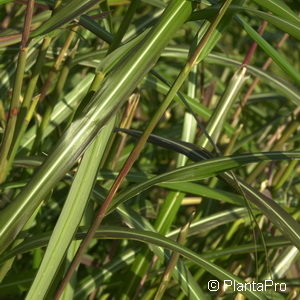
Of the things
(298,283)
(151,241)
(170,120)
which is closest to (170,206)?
(298,283)

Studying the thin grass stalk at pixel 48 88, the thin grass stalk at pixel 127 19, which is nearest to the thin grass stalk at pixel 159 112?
the thin grass stalk at pixel 127 19

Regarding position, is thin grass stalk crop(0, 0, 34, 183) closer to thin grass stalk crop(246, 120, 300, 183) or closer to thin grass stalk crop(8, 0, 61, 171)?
thin grass stalk crop(8, 0, 61, 171)

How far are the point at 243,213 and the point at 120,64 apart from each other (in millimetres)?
573

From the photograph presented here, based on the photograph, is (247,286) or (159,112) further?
(247,286)

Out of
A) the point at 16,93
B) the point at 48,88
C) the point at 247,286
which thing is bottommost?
the point at 247,286

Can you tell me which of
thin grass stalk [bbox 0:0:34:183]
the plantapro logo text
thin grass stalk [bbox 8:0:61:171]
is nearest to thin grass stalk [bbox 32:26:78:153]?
thin grass stalk [bbox 8:0:61:171]

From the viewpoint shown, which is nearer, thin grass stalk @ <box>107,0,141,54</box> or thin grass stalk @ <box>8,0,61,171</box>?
thin grass stalk @ <box>107,0,141,54</box>

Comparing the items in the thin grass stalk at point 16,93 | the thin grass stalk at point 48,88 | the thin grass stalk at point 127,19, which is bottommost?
the thin grass stalk at point 16,93

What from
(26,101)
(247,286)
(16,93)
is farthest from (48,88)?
(247,286)

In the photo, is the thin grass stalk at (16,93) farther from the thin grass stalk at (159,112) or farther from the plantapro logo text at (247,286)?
the plantapro logo text at (247,286)

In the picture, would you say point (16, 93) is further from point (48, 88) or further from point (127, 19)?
point (48, 88)

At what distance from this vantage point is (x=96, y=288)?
1.21m

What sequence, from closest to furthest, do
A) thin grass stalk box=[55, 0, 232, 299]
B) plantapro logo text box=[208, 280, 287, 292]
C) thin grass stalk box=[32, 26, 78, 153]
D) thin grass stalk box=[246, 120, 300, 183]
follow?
thin grass stalk box=[55, 0, 232, 299], plantapro logo text box=[208, 280, 287, 292], thin grass stalk box=[32, 26, 78, 153], thin grass stalk box=[246, 120, 300, 183]

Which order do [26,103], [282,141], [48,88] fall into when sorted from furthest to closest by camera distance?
[282,141] < [48,88] < [26,103]
